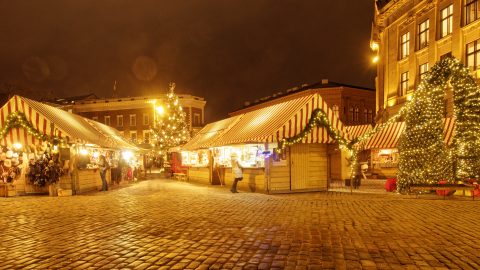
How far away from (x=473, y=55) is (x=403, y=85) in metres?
7.53

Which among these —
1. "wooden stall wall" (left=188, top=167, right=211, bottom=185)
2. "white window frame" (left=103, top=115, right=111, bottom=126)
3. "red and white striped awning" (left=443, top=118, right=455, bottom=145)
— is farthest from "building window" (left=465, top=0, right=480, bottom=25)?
"white window frame" (left=103, top=115, right=111, bottom=126)

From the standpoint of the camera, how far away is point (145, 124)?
59.5m

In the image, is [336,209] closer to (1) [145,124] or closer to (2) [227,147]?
(2) [227,147]

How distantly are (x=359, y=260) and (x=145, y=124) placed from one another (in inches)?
2216

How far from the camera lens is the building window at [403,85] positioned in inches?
1097

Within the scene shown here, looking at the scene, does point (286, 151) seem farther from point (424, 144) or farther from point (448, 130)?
point (448, 130)

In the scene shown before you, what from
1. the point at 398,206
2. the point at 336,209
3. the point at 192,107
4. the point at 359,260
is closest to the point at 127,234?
the point at 359,260

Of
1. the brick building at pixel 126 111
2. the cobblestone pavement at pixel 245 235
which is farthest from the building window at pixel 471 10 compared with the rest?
the brick building at pixel 126 111

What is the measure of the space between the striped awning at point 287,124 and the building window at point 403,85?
13046mm

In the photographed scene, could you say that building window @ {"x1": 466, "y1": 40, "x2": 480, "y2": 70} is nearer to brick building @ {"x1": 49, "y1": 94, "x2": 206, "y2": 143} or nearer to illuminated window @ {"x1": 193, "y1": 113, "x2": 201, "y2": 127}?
illuminated window @ {"x1": 193, "y1": 113, "x2": 201, "y2": 127}

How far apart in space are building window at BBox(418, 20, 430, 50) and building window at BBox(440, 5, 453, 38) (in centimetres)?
152

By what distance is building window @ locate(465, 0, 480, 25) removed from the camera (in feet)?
67.3

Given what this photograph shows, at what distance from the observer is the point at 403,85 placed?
2827cm

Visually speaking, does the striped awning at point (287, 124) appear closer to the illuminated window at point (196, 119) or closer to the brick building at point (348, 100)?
the brick building at point (348, 100)
